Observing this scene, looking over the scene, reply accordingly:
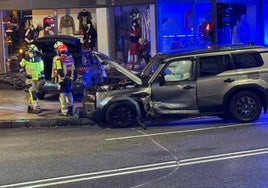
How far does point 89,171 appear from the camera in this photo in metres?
7.90

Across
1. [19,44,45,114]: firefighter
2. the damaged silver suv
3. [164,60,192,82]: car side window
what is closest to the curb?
[19,44,45,114]: firefighter

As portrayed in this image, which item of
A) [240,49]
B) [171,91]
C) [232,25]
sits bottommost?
[171,91]

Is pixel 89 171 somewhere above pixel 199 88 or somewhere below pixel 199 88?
below

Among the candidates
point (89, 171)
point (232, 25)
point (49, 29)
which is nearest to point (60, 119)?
point (89, 171)

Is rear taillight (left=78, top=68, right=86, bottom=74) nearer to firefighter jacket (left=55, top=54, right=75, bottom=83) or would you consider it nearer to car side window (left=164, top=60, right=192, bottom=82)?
firefighter jacket (left=55, top=54, right=75, bottom=83)

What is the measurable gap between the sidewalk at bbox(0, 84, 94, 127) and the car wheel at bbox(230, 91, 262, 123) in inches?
140

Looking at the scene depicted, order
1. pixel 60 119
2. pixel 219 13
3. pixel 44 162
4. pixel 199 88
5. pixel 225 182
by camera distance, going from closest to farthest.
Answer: pixel 225 182 < pixel 44 162 < pixel 199 88 < pixel 60 119 < pixel 219 13

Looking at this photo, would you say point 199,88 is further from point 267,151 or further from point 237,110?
point 267,151

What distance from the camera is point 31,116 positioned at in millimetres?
13820

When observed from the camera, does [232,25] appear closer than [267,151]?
No

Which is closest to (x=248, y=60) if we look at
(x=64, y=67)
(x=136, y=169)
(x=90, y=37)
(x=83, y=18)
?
(x=64, y=67)

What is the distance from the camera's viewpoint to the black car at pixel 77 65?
646 inches

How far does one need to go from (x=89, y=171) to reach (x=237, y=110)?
4.96 metres

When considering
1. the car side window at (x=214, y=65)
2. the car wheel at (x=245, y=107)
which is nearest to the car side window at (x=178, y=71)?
the car side window at (x=214, y=65)
